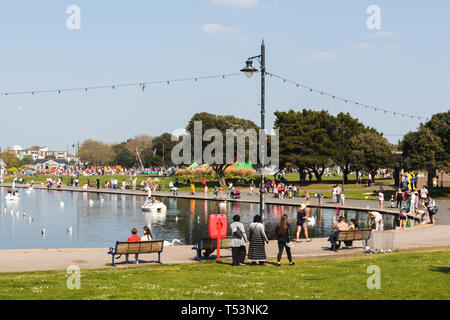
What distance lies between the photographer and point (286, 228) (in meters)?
16.5

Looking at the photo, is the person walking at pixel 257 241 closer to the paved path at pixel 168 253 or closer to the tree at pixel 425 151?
the paved path at pixel 168 253

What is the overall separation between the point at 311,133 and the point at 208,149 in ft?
54.6

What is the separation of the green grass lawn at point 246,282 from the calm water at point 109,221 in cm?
1248

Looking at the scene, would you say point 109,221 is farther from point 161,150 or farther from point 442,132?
point 161,150

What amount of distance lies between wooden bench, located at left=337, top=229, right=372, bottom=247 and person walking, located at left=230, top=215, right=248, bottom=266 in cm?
567

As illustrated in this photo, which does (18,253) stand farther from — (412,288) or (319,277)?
(412,288)

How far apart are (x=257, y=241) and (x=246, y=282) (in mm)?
3261

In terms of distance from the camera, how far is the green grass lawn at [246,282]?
11.1 metres

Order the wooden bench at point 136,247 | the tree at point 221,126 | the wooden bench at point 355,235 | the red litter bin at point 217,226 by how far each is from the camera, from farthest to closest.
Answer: the tree at point 221,126
the wooden bench at point 355,235
the red litter bin at point 217,226
the wooden bench at point 136,247

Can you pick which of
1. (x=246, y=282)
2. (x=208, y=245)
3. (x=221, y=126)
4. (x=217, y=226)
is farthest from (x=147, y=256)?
(x=221, y=126)

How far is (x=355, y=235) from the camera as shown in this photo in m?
20.8

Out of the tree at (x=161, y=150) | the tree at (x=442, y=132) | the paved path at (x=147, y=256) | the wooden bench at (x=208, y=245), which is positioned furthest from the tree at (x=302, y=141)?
the tree at (x=161, y=150)

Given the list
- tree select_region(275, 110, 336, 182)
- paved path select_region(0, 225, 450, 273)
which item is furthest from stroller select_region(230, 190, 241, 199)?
paved path select_region(0, 225, 450, 273)
